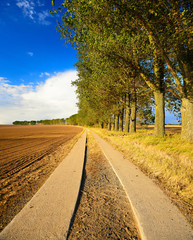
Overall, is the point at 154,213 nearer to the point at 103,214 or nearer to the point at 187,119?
the point at 103,214

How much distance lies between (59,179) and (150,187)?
9.11ft

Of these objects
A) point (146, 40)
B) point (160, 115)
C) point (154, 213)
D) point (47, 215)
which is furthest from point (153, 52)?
point (47, 215)

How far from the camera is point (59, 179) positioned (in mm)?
3656

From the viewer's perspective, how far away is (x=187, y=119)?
7.48 meters

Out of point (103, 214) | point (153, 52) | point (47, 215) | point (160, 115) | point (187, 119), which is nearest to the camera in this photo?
point (47, 215)

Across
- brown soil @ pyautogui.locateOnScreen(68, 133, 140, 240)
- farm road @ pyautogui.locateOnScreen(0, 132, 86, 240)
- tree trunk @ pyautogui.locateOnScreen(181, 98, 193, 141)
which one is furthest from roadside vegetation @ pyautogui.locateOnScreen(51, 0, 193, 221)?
farm road @ pyautogui.locateOnScreen(0, 132, 86, 240)

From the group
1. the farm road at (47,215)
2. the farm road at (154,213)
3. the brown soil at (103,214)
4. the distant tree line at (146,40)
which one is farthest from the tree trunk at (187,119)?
the farm road at (47,215)

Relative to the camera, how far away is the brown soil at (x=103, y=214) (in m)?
1.81

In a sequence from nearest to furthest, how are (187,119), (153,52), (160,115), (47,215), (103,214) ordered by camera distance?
(47,215), (103,214), (187,119), (153,52), (160,115)

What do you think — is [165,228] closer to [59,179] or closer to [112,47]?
[59,179]

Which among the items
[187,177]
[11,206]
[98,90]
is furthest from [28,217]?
[98,90]

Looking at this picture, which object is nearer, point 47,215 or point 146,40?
point 47,215

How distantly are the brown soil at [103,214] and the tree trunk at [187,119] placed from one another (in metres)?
6.75

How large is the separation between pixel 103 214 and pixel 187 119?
818cm
